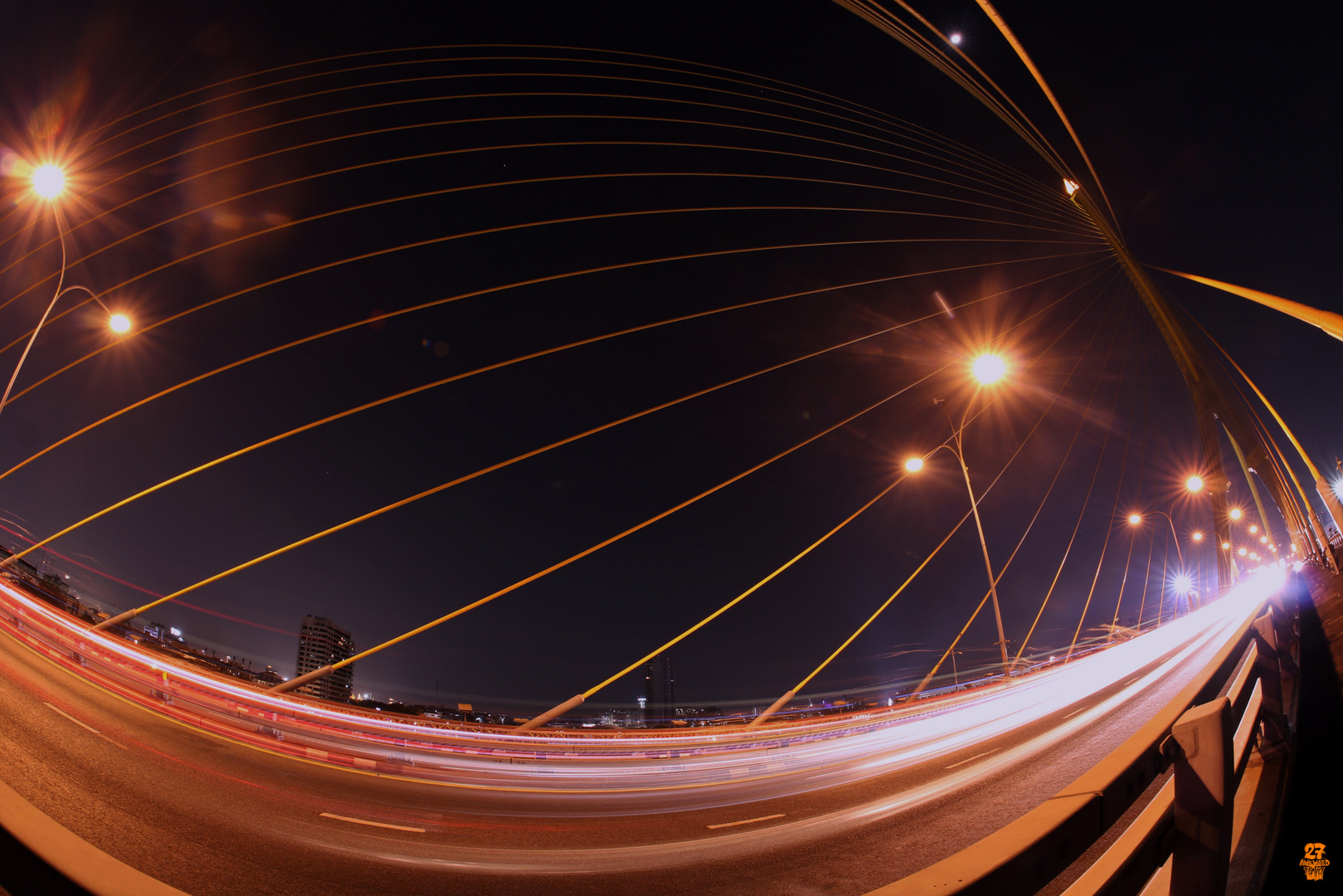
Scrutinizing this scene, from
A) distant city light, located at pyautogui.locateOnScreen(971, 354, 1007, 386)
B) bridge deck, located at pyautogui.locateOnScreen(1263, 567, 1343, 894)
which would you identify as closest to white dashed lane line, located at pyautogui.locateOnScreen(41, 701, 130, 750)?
bridge deck, located at pyautogui.locateOnScreen(1263, 567, 1343, 894)

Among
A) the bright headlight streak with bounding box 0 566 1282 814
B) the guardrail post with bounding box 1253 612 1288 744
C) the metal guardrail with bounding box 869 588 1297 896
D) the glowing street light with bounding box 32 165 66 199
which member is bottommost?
the metal guardrail with bounding box 869 588 1297 896

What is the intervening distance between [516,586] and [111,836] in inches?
242

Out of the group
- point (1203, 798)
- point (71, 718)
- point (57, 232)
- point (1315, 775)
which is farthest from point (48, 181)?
point (1315, 775)

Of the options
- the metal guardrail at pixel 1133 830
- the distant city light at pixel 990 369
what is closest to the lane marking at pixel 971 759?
the metal guardrail at pixel 1133 830

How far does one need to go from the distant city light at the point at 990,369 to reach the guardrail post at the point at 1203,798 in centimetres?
1513

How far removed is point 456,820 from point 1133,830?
7.38 metres

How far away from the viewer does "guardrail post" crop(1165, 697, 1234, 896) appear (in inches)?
78.0

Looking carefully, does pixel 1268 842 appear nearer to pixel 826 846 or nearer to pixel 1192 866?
pixel 1192 866

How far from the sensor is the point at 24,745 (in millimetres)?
7160

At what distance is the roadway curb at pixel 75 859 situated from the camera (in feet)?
5.62

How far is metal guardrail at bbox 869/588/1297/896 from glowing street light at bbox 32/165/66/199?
20.7m

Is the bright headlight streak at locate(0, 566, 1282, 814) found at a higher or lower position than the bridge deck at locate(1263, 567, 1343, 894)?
higher

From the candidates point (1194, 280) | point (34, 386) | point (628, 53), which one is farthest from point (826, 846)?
point (1194, 280)

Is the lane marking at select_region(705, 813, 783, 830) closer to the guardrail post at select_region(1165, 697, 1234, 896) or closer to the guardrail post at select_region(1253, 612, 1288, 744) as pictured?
the guardrail post at select_region(1253, 612, 1288, 744)
